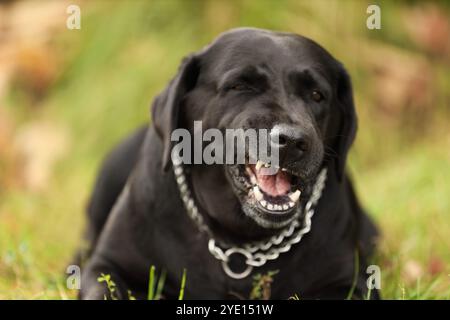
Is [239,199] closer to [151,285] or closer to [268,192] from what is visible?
[268,192]

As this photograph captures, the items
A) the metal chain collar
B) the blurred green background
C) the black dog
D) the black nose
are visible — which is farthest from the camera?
the blurred green background

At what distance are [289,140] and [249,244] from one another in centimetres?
63

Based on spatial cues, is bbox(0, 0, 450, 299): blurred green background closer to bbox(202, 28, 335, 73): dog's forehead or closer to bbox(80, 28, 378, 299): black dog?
bbox(80, 28, 378, 299): black dog

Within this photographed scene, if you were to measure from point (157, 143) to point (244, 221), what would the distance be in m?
0.48

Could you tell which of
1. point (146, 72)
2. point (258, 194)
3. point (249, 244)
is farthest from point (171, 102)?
point (146, 72)

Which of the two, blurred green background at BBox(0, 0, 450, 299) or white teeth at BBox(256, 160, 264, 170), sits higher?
white teeth at BBox(256, 160, 264, 170)

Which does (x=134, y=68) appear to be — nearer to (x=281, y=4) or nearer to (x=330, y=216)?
(x=281, y=4)

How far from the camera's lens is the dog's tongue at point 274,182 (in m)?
3.00

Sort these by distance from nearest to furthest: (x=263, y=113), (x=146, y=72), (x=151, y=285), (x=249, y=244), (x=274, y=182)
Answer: (x=263, y=113), (x=274, y=182), (x=151, y=285), (x=249, y=244), (x=146, y=72)

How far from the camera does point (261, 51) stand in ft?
10.2

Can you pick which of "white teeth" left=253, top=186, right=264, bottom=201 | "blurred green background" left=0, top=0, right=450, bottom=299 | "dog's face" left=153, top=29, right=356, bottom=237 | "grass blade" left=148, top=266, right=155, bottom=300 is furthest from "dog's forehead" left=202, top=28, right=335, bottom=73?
"blurred green background" left=0, top=0, right=450, bottom=299

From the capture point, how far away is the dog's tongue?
300 cm

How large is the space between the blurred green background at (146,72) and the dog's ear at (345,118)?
2.61 metres

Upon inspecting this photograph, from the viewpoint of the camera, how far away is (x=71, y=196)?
586cm
